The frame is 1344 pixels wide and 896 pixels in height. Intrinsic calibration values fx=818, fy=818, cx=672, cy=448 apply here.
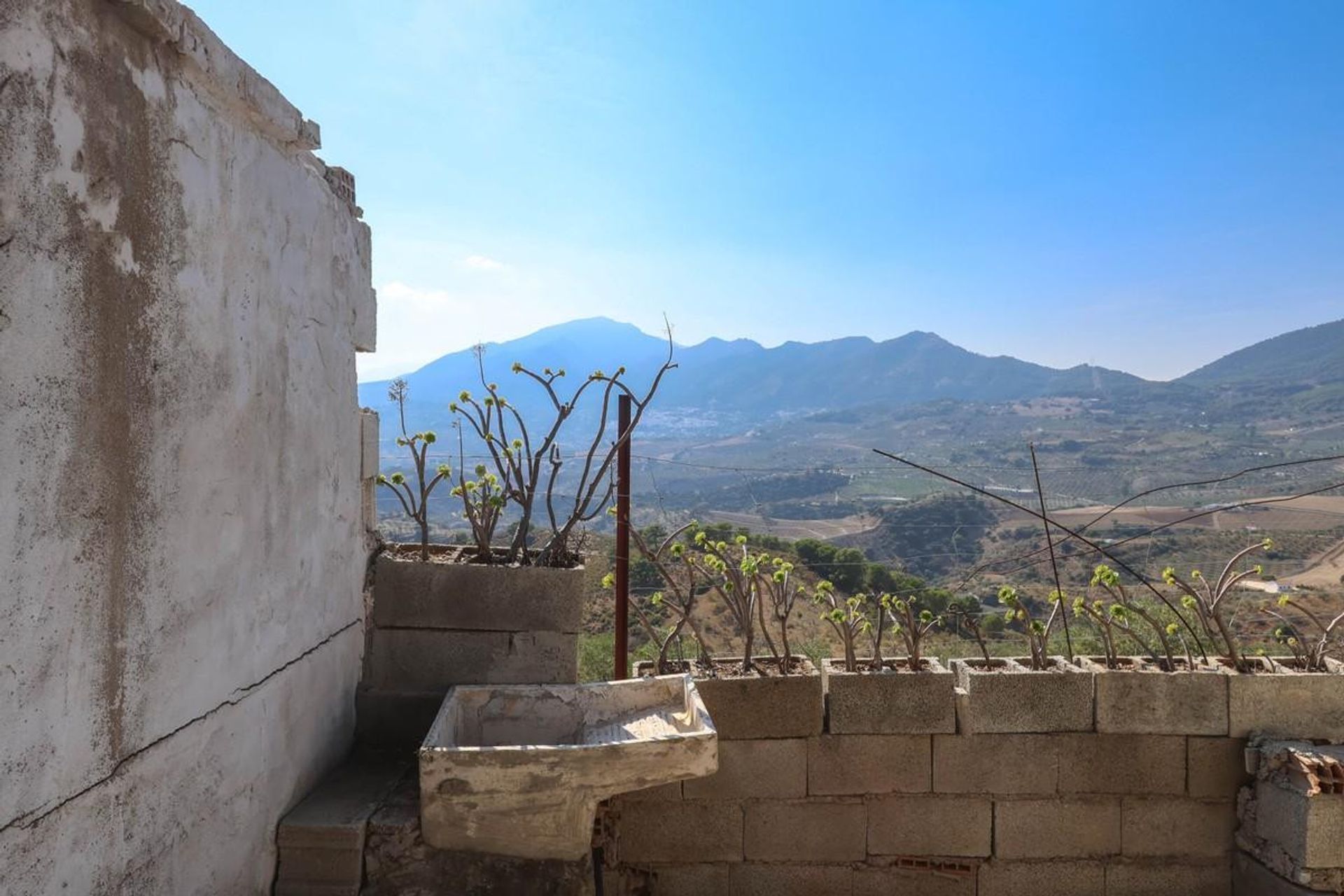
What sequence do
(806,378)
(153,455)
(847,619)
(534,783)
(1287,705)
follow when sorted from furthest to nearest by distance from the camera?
(806,378)
(847,619)
(1287,705)
(534,783)
(153,455)

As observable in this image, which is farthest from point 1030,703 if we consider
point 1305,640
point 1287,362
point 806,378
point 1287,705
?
point 806,378

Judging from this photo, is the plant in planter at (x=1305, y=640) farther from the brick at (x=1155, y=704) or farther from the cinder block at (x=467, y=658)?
the cinder block at (x=467, y=658)

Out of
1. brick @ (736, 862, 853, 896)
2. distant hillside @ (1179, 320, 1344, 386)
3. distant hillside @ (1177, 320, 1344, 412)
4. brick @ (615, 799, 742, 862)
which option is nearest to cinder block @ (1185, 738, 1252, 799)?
brick @ (736, 862, 853, 896)

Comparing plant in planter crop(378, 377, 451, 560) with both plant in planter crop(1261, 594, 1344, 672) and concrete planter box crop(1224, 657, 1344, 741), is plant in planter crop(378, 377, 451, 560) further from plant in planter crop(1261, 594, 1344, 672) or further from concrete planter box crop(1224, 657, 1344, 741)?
plant in planter crop(1261, 594, 1344, 672)

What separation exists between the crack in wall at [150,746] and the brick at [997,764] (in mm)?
3088

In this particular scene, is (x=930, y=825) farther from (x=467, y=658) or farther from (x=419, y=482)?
(x=419, y=482)

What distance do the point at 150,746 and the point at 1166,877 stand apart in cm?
469

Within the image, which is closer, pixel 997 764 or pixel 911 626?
pixel 997 764

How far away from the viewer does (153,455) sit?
246cm

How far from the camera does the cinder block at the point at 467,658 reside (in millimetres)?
4223

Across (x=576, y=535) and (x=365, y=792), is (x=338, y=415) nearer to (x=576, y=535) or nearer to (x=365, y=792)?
(x=576, y=535)

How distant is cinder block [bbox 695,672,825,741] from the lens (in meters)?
4.18

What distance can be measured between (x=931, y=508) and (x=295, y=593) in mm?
27220

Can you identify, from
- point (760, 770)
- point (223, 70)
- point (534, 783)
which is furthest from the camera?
point (760, 770)
